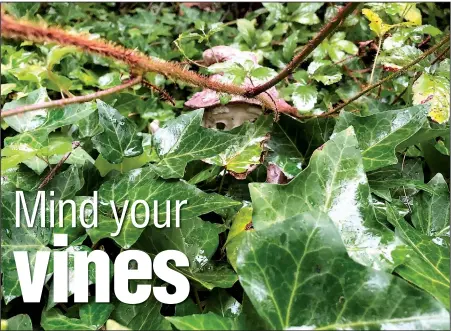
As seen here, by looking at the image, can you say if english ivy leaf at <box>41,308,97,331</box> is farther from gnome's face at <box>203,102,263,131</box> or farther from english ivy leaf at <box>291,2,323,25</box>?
english ivy leaf at <box>291,2,323,25</box>

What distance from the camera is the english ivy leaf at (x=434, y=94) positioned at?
738mm

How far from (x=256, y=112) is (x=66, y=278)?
0.47 m

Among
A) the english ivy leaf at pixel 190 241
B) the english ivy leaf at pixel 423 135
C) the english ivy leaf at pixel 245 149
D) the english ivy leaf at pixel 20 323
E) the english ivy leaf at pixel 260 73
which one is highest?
the english ivy leaf at pixel 260 73

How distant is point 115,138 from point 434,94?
496mm

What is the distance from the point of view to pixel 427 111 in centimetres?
70

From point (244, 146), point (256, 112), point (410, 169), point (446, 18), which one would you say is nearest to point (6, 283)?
point (244, 146)

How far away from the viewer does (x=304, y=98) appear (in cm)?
90

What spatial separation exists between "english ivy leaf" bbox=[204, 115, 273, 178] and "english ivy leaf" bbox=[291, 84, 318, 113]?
0.33ft

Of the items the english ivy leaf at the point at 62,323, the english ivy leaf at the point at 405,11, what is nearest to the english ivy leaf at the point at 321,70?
the english ivy leaf at the point at 405,11

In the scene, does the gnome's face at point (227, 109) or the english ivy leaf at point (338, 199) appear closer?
the english ivy leaf at point (338, 199)

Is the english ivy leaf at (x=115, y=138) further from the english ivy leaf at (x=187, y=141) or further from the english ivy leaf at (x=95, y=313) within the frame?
the english ivy leaf at (x=95, y=313)

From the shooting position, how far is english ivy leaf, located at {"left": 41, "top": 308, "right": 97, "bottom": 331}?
1.84 feet

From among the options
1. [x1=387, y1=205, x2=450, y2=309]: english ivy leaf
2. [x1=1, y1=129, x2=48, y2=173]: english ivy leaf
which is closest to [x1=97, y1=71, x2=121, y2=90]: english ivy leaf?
[x1=1, y1=129, x2=48, y2=173]: english ivy leaf

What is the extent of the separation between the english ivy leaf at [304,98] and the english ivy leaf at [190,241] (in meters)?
0.34
